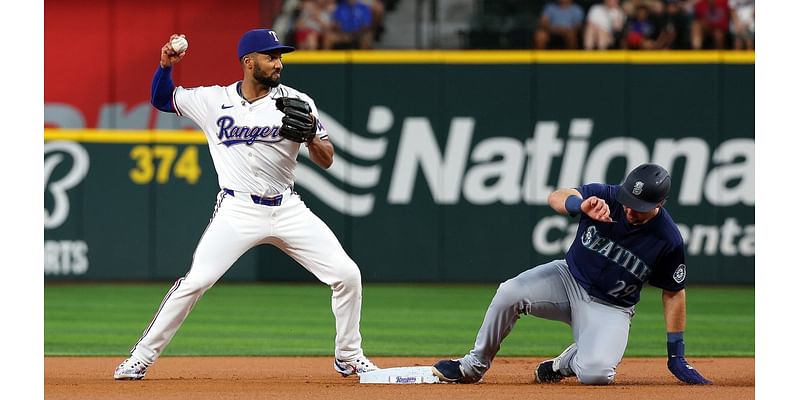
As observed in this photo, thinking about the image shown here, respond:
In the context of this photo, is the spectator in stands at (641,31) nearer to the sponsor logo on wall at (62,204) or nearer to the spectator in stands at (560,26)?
the spectator in stands at (560,26)

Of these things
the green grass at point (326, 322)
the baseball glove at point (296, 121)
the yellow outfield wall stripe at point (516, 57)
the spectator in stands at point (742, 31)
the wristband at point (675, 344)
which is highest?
the spectator in stands at point (742, 31)

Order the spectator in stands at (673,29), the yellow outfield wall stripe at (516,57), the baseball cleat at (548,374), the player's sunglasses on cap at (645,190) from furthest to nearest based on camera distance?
1. the spectator in stands at (673,29)
2. the yellow outfield wall stripe at (516,57)
3. the baseball cleat at (548,374)
4. the player's sunglasses on cap at (645,190)

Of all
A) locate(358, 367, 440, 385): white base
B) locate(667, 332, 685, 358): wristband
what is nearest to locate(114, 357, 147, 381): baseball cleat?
locate(358, 367, 440, 385): white base

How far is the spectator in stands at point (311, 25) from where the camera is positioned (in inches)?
594

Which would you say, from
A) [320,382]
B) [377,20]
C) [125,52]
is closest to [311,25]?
[377,20]

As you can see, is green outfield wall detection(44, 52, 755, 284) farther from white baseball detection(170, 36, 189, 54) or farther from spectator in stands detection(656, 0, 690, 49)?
white baseball detection(170, 36, 189, 54)

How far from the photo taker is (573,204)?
20.5 feet

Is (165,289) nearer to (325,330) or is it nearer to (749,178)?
(325,330)

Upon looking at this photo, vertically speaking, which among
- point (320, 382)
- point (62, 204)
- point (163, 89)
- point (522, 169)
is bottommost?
point (320, 382)

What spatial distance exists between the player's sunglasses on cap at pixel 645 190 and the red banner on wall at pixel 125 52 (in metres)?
11.0

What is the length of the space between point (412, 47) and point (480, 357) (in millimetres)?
8707

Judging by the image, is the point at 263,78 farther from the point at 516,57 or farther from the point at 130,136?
the point at 130,136

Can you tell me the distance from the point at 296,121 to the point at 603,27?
9.00m

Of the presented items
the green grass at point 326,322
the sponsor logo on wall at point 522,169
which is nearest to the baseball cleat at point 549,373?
the green grass at point 326,322
